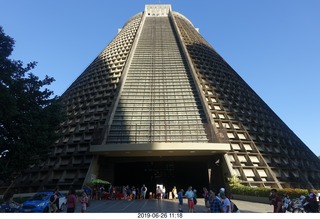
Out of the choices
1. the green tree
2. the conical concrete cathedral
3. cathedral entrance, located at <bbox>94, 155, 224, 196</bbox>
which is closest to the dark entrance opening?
cathedral entrance, located at <bbox>94, 155, 224, 196</bbox>

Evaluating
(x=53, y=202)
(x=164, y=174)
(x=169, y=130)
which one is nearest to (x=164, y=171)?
(x=164, y=174)

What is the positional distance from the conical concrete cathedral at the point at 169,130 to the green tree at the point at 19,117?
1271cm

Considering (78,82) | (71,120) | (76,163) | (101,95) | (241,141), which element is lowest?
(76,163)

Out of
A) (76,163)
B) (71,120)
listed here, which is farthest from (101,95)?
(76,163)

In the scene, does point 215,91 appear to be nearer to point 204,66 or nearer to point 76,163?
point 204,66

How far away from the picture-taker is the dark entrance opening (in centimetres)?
4521

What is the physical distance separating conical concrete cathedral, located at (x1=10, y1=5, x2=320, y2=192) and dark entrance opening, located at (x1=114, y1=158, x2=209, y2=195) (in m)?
0.17

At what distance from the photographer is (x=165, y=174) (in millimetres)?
51531

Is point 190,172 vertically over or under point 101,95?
under

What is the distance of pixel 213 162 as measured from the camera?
37125 mm

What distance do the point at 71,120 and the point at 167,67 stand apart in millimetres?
17597

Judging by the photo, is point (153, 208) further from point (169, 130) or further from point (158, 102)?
point (158, 102)

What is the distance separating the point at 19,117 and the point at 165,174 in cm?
3610

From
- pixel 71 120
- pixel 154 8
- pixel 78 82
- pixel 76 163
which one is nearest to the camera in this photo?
pixel 76 163
